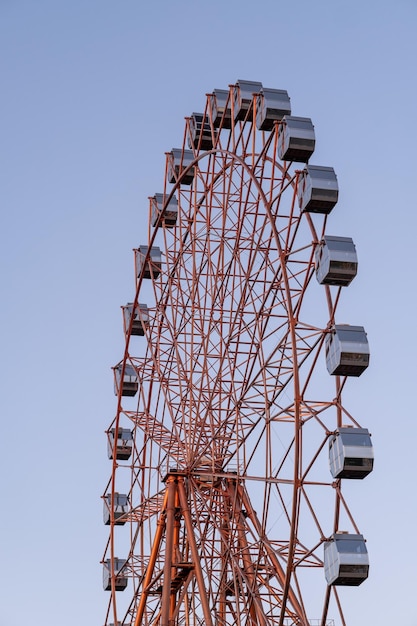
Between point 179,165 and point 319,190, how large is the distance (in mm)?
8571

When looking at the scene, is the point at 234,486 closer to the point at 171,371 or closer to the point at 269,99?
the point at 171,371

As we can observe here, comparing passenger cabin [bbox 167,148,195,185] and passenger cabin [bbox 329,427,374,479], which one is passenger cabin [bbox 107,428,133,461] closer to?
passenger cabin [bbox 167,148,195,185]

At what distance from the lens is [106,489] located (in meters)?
35.2

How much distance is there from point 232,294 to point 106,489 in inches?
330

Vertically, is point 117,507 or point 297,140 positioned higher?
point 297,140

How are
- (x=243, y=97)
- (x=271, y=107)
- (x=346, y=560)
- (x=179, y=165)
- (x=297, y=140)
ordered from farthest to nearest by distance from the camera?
1. (x=179, y=165)
2. (x=243, y=97)
3. (x=271, y=107)
4. (x=297, y=140)
5. (x=346, y=560)

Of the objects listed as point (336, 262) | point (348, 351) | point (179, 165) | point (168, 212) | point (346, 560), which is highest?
point (179, 165)

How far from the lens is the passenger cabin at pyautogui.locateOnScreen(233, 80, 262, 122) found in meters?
28.5

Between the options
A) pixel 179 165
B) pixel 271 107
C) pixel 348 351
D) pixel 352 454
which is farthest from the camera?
pixel 179 165

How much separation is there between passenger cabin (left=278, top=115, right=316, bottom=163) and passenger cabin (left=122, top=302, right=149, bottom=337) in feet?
27.0

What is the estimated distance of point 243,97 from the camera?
93.7ft

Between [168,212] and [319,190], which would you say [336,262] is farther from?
[168,212]

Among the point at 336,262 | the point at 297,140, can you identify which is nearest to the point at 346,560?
the point at 336,262

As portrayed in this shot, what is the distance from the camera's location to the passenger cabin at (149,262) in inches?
1312
